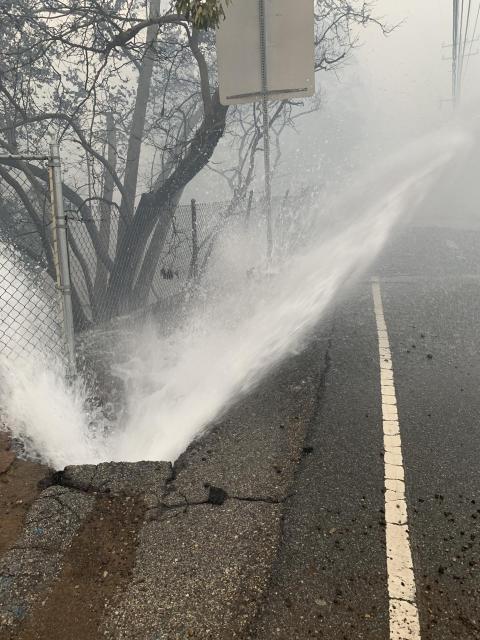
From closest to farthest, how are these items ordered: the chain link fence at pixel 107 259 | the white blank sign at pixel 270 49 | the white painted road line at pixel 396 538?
the white painted road line at pixel 396 538 < the white blank sign at pixel 270 49 < the chain link fence at pixel 107 259

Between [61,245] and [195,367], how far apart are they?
7.35ft

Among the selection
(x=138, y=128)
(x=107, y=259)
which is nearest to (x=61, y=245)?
(x=107, y=259)

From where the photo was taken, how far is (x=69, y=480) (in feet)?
11.9

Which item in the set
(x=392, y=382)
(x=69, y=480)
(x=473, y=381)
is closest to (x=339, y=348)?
(x=392, y=382)

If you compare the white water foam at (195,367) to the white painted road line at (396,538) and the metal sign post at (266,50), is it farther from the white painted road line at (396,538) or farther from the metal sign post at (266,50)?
the metal sign post at (266,50)

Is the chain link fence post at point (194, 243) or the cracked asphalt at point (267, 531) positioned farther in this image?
the chain link fence post at point (194, 243)

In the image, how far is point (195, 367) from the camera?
6.20 meters

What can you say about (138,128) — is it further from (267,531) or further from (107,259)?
(267,531)

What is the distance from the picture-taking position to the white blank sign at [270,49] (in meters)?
7.23

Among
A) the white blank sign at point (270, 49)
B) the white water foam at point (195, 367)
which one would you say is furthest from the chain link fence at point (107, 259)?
the white blank sign at point (270, 49)

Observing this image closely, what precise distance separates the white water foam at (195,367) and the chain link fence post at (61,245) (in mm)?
441

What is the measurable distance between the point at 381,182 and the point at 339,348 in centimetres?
2047

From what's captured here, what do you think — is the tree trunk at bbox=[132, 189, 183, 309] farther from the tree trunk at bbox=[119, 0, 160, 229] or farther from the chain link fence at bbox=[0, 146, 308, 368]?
the tree trunk at bbox=[119, 0, 160, 229]

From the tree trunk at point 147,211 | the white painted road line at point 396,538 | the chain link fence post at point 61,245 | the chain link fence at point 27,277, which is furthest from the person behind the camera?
the tree trunk at point 147,211
